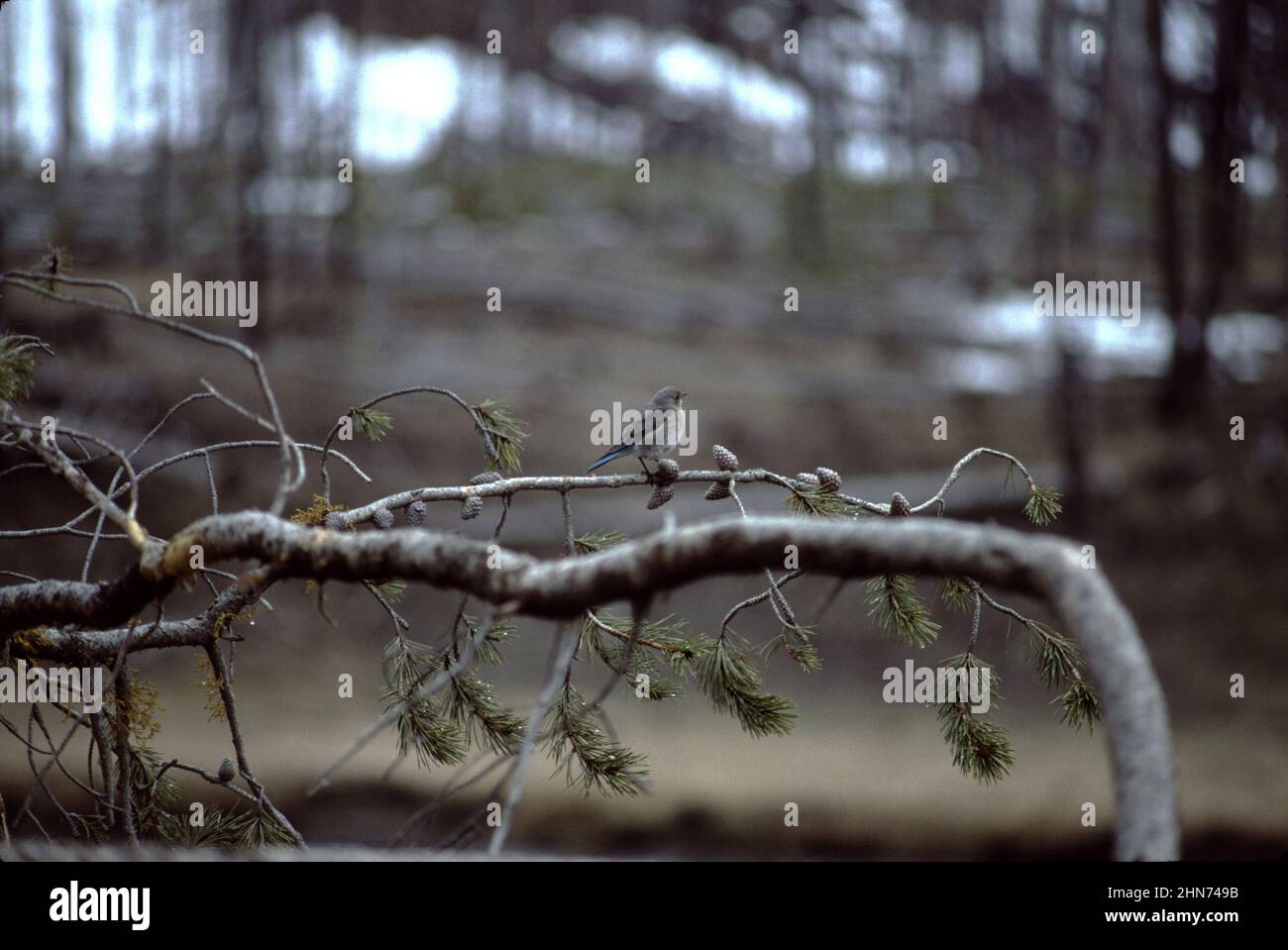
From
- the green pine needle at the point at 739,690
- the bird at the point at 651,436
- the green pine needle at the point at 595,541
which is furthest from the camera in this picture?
the bird at the point at 651,436

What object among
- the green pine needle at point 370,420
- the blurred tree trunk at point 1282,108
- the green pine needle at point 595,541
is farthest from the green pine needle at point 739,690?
the blurred tree trunk at point 1282,108

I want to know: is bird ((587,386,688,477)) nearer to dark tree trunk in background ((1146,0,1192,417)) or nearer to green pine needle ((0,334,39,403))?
green pine needle ((0,334,39,403))

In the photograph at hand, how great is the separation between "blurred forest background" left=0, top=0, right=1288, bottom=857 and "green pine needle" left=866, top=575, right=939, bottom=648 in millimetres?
3979

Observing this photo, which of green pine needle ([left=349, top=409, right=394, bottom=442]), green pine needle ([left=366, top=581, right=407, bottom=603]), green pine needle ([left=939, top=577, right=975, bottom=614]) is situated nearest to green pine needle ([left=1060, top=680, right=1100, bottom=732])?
green pine needle ([left=939, top=577, right=975, bottom=614])

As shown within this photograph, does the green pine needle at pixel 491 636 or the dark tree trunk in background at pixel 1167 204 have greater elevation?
the dark tree trunk in background at pixel 1167 204

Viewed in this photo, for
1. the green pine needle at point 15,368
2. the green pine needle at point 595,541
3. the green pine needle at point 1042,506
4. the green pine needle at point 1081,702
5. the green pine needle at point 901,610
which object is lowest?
the green pine needle at point 1081,702

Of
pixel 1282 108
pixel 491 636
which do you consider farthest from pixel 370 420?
pixel 1282 108

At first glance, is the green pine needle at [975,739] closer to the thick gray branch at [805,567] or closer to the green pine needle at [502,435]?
the thick gray branch at [805,567]

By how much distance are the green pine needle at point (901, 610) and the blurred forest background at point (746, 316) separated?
3.98 m

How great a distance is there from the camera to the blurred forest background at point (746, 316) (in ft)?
22.2

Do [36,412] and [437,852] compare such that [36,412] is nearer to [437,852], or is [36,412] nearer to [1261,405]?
[437,852]

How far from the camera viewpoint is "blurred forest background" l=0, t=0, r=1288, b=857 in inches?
267

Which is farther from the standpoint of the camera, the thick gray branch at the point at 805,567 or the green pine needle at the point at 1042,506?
the green pine needle at the point at 1042,506

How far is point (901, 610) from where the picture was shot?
2.19 meters
